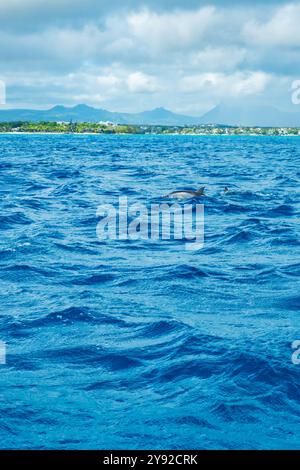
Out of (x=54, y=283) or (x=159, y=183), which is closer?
(x=54, y=283)

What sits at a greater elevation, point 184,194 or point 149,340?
point 184,194

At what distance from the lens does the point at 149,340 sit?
11211mm

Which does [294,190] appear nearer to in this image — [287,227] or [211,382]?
[287,227]

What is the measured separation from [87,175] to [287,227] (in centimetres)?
2720

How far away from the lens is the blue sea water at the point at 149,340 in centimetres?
802

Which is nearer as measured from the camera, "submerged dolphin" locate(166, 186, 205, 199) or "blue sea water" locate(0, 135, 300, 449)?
"blue sea water" locate(0, 135, 300, 449)

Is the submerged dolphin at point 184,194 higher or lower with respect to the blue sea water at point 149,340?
higher

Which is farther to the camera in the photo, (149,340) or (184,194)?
(184,194)

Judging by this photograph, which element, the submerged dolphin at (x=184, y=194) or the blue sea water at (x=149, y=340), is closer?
the blue sea water at (x=149, y=340)

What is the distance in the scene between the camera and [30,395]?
887cm

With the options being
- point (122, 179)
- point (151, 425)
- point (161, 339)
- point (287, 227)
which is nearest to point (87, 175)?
point (122, 179)

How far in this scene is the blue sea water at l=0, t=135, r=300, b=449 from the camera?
26.3 ft

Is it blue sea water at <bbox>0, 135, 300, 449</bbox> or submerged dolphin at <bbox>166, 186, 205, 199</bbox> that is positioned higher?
submerged dolphin at <bbox>166, 186, 205, 199</bbox>
